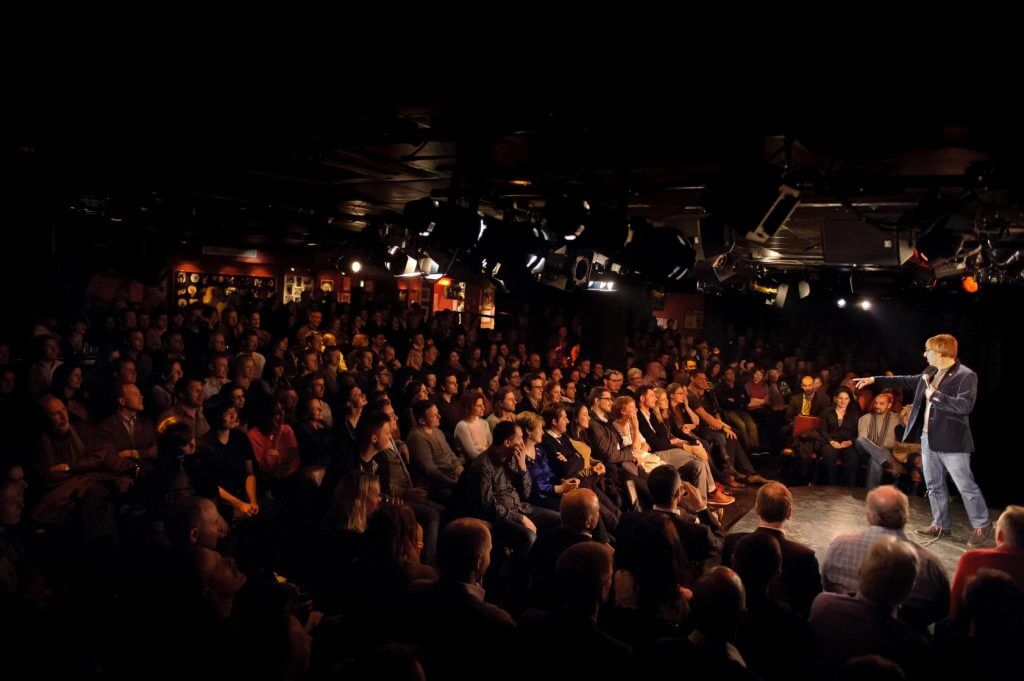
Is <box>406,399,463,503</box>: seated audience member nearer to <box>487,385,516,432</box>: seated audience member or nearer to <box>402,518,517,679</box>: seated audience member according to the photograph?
<box>487,385,516,432</box>: seated audience member

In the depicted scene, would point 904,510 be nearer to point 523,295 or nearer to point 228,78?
point 228,78

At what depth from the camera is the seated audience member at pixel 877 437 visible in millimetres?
6703

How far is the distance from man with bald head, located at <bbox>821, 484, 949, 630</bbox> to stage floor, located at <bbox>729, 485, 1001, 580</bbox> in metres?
1.71

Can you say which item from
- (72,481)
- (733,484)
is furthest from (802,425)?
(72,481)

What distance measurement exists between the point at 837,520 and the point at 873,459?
4.87 feet

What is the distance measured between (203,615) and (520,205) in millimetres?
4460

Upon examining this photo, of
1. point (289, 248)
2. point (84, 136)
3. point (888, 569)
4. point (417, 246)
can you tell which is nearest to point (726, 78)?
point (888, 569)

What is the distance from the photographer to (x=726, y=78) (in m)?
2.69

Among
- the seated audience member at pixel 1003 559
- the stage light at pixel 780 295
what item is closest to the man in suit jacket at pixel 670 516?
the seated audience member at pixel 1003 559

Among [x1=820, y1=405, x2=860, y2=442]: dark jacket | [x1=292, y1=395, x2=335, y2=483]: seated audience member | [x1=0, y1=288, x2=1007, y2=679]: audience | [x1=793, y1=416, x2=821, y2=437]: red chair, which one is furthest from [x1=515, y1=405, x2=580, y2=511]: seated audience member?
[x1=793, y1=416, x2=821, y2=437]: red chair

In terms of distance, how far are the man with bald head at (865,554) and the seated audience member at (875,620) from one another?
0.37 meters

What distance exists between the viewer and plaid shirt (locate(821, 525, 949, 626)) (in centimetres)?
272

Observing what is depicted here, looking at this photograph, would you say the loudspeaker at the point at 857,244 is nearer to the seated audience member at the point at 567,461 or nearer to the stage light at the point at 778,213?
the stage light at the point at 778,213

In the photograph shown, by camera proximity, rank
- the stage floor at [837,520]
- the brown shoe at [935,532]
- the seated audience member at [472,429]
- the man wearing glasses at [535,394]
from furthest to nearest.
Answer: the man wearing glasses at [535,394]
the seated audience member at [472,429]
the brown shoe at [935,532]
the stage floor at [837,520]
